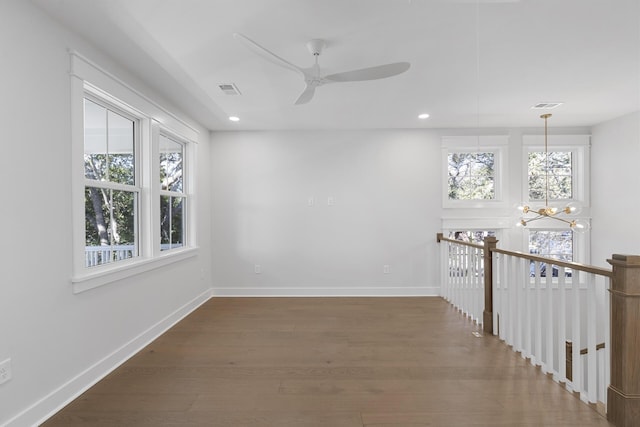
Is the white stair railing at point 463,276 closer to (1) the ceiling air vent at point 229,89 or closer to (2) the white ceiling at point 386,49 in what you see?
(2) the white ceiling at point 386,49

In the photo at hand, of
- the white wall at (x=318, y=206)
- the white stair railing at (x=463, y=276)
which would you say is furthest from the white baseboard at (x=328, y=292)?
the white stair railing at (x=463, y=276)

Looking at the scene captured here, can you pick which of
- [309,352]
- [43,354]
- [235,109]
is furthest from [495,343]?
[235,109]

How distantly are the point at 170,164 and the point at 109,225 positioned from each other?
1.25m

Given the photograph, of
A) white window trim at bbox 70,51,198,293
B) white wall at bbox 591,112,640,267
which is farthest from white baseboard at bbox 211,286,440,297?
white wall at bbox 591,112,640,267

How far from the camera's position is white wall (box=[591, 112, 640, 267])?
3.84 m

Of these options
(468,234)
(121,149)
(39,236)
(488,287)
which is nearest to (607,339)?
(488,287)

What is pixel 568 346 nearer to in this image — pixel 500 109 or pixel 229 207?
pixel 500 109

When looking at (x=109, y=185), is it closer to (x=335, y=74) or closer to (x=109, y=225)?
(x=109, y=225)

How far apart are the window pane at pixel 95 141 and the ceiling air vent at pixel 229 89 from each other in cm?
105

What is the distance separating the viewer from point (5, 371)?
1.58 meters

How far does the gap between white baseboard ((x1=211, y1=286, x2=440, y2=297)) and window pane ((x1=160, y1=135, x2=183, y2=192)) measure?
5.54 ft

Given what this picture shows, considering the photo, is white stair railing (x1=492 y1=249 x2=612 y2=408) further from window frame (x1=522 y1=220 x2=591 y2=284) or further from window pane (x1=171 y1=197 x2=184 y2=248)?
window pane (x1=171 y1=197 x2=184 y2=248)

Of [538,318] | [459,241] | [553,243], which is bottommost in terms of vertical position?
[538,318]

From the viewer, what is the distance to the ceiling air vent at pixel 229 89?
2986mm
